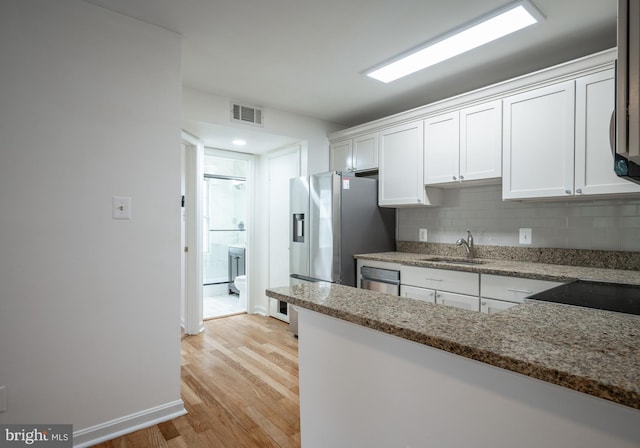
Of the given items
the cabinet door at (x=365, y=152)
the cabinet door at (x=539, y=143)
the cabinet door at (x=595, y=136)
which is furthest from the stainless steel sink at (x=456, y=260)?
the cabinet door at (x=365, y=152)

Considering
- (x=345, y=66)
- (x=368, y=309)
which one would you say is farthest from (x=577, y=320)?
(x=345, y=66)

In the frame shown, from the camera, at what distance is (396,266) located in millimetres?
3123

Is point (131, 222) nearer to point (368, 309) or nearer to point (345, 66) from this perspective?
point (368, 309)

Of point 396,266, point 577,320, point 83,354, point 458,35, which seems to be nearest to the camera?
point 577,320

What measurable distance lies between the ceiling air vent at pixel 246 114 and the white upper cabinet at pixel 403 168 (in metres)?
1.24

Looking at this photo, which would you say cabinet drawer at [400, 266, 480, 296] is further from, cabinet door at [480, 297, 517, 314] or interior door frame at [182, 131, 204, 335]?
interior door frame at [182, 131, 204, 335]

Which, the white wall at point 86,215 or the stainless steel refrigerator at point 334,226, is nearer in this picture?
the white wall at point 86,215

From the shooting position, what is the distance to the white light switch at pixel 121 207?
2.04 metres

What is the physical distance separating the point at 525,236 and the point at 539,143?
784 mm

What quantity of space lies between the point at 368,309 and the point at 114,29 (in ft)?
7.01

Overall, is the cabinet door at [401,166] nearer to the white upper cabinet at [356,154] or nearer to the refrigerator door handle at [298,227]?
the white upper cabinet at [356,154]

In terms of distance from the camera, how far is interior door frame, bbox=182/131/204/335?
3.81 m

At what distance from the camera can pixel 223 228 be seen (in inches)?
227

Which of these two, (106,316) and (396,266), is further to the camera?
(396,266)
